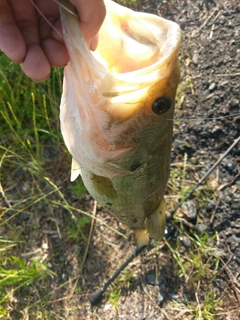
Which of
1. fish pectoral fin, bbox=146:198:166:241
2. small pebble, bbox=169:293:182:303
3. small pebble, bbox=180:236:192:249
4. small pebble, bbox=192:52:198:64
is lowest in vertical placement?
small pebble, bbox=169:293:182:303

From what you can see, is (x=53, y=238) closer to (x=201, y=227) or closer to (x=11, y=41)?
(x=201, y=227)

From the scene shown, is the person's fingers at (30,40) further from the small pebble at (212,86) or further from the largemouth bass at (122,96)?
the small pebble at (212,86)

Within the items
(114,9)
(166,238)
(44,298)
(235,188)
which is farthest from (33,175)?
(114,9)

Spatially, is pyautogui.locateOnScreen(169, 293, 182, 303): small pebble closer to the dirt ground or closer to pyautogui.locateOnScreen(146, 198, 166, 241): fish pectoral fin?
the dirt ground

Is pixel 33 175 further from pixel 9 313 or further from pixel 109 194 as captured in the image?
pixel 109 194

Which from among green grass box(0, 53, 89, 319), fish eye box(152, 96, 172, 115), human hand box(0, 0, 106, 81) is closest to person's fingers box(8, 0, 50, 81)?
human hand box(0, 0, 106, 81)

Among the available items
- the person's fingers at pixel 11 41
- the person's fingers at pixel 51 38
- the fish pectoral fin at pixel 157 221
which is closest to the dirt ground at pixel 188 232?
the fish pectoral fin at pixel 157 221

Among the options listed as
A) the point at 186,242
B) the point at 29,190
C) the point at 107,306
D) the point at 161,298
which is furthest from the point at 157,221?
the point at 29,190
